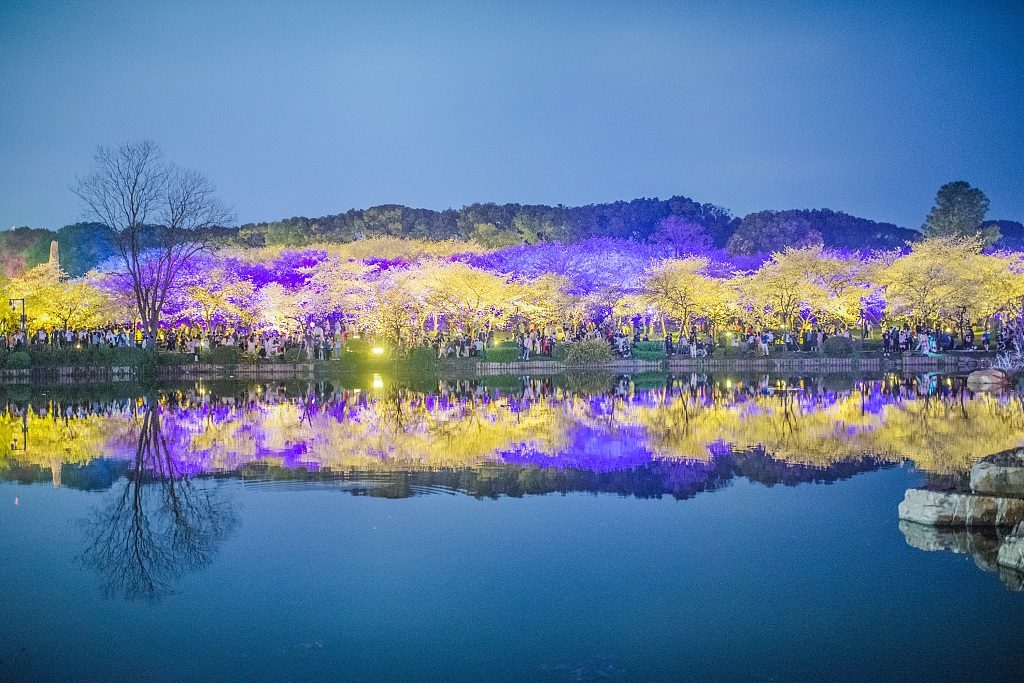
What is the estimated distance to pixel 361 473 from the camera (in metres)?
12.5

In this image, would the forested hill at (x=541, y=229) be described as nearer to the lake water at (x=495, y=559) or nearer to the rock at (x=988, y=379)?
the rock at (x=988, y=379)

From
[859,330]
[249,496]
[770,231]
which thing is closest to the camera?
[249,496]

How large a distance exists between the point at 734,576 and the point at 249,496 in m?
5.82

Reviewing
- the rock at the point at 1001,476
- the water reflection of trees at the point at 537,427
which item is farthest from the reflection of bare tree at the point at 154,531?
the rock at the point at 1001,476

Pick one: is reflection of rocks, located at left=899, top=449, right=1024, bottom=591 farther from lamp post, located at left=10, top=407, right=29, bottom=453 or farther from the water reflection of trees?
lamp post, located at left=10, top=407, right=29, bottom=453

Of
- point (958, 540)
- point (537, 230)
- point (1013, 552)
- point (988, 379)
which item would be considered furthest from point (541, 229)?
point (1013, 552)

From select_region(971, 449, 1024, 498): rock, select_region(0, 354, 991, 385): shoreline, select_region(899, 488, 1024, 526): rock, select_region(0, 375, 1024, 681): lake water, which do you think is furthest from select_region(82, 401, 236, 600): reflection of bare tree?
select_region(0, 354, 991, 385): shoreline

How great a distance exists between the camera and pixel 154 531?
9.31 metres

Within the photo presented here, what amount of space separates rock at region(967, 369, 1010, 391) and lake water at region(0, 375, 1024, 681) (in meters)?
12.4

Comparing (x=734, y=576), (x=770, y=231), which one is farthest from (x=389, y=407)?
(x=770, y=231)

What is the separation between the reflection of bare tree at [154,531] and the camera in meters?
7.81

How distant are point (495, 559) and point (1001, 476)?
495 centimetres

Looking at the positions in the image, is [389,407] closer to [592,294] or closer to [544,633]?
[544,633]

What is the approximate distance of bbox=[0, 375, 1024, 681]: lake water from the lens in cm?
599
